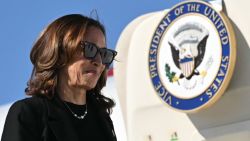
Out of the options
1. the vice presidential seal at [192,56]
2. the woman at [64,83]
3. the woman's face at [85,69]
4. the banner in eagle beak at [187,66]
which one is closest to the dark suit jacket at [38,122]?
the woman at [64,83]

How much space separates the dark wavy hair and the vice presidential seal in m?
7.98

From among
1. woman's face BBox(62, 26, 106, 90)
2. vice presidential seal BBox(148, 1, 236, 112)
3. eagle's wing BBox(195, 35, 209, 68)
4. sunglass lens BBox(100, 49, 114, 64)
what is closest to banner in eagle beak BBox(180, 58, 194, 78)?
vice presidential seal BBox(148, 1, 236, 112)

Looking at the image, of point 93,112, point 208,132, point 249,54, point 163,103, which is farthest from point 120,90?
point 93,112

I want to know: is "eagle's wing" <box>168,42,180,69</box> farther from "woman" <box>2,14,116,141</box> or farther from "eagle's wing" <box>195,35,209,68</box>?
"woman" <box>2,14,116,141</box>

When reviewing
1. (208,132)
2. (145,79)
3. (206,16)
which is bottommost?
(208,132)

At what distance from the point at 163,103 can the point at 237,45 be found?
183cm

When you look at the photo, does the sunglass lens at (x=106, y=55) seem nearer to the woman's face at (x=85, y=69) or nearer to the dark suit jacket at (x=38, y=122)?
the woman's face at (x=85, y=69)

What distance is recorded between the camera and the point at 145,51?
13039 mm

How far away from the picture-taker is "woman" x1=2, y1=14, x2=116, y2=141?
2.97m

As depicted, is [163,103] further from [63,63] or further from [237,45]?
[63,63]

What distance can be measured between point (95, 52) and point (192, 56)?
8.82 metres

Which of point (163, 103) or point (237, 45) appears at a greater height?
point (237, 45)

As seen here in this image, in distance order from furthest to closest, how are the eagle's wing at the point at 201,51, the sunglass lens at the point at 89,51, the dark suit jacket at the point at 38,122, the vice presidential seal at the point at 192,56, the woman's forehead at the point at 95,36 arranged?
the eagle's wing at the point at 201,51
the vice presidential seal at the point at 192,56
the woman's forehead at the point at 95,36
the sunglass lens at the point at 89,51
the dark suit jacket at the point at 38,122

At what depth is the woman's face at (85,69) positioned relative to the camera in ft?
9.99
